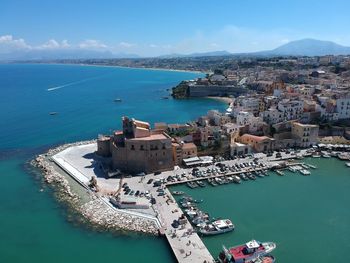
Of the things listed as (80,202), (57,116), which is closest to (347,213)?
(80,202)

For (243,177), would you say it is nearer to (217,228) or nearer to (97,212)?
(217,228)

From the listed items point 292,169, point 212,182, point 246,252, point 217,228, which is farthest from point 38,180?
point 292,169

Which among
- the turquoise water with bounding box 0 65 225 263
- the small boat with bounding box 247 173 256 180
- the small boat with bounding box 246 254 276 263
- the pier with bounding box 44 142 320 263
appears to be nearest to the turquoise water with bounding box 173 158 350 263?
the small boat with bounding box 247 173 256 180

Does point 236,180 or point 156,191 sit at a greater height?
point 156,191

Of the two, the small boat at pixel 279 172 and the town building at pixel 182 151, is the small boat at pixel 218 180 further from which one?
the small boat at pixel 279 172

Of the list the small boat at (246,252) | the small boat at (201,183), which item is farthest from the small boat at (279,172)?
the small boat at (246,252)
